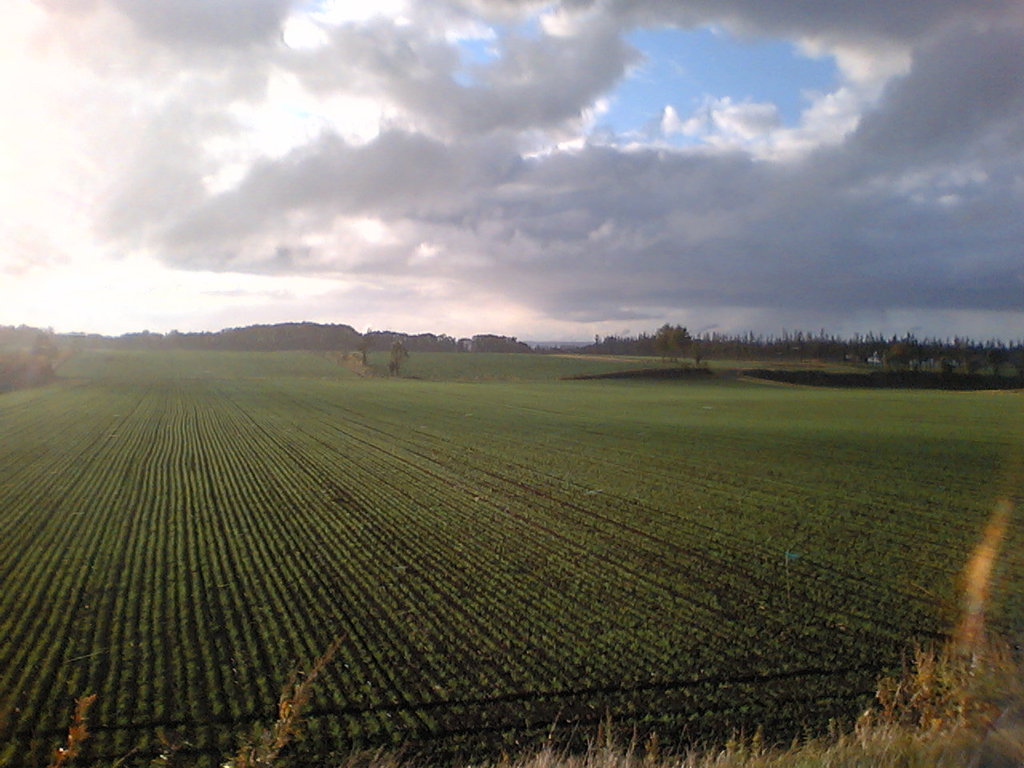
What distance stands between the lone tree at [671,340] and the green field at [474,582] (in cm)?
7613

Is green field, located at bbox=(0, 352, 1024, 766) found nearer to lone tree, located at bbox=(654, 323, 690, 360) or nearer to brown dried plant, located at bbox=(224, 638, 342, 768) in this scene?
brown dried plant, located at bbox=(224, 638, 342, 768)

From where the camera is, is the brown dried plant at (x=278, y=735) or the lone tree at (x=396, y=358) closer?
the brown dried plant at (x=278, y=735)

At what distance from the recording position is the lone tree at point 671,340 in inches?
4018

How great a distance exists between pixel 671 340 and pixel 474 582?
94.5m

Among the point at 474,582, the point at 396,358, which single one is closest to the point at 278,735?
the point at 474,582

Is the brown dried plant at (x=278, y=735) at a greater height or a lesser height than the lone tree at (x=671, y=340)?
lesser

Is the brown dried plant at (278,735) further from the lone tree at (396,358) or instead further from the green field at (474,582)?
the lone tree at (396,358)

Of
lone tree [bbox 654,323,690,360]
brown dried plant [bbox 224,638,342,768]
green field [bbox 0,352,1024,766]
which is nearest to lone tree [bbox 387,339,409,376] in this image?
lone tree [bbox 654,323,690,360]

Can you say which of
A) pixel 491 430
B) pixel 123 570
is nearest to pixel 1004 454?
pixel 491 430

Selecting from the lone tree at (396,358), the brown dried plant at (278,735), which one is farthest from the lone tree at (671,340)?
the brown dried plant at (278,735)

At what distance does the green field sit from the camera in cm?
736

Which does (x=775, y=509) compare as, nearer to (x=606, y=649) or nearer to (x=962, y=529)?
(x=962, y=529)

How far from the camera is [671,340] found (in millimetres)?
102062

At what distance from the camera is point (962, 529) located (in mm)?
13898
